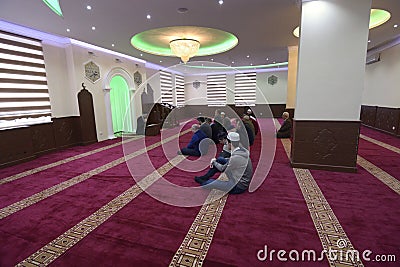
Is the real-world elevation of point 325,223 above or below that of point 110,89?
below

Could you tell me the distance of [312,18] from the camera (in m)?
3.36

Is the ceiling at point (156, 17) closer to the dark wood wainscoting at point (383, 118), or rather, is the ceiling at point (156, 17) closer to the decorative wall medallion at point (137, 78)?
the dark wood wainscoting at point (383, 118)

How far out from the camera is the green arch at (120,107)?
866 centimetres

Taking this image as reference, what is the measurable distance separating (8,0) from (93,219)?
Answer: 357 centimetres

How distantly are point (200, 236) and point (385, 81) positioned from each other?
27.4 ft

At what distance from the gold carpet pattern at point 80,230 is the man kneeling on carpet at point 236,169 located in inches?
45.0

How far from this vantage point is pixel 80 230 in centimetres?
214

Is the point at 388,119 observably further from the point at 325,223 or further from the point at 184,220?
the point at 184,220

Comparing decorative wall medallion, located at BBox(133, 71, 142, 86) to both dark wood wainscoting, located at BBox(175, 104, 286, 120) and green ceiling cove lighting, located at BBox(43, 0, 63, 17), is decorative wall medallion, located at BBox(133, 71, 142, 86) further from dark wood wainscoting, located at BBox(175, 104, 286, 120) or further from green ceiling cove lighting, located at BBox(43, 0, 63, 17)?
green ceiling cove lighting, located at BBox(43, 0, 63, 17)

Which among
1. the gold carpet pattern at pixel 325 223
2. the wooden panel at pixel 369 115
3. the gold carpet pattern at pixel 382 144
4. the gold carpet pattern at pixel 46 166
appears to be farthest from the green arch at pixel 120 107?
the wooden panel at pixel 369 115

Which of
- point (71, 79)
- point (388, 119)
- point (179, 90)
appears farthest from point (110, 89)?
point (388, 119)

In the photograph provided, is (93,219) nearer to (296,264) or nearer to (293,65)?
(296,264)

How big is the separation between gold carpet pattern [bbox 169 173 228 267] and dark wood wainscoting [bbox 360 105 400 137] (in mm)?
6638

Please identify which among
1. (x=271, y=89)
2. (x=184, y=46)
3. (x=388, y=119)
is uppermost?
(x=184, y=46)
